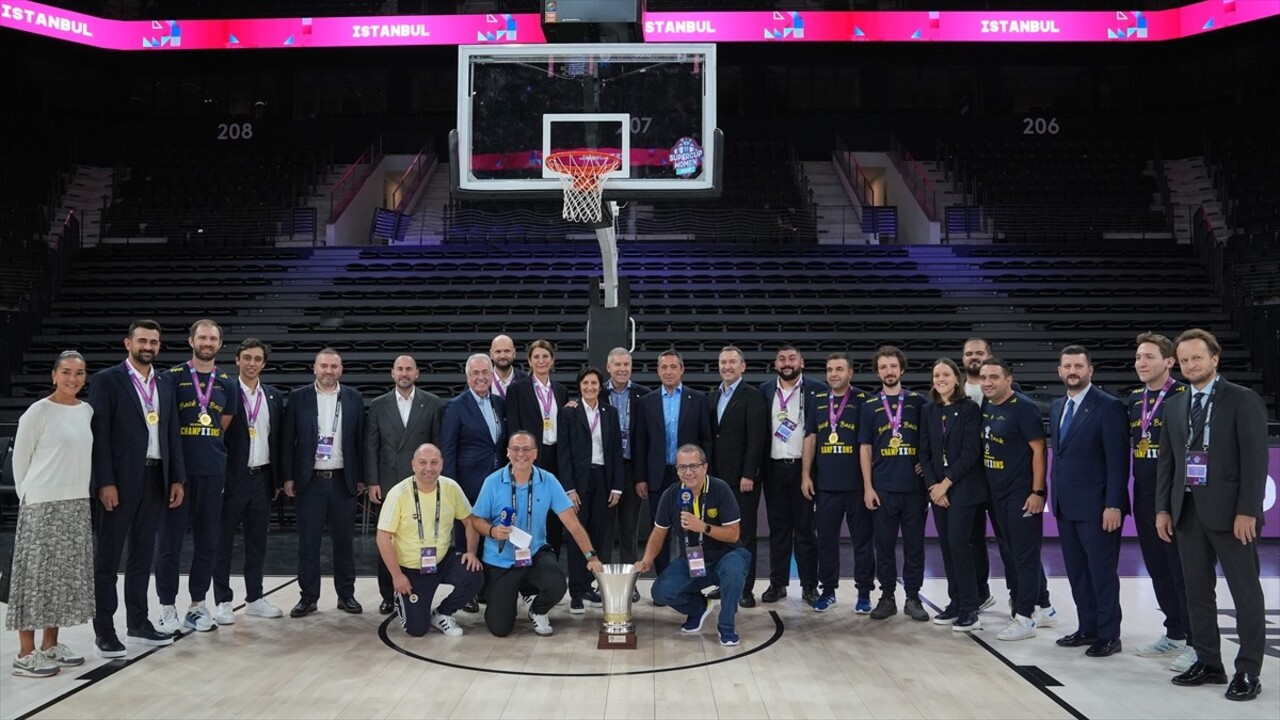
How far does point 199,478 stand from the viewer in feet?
20.2

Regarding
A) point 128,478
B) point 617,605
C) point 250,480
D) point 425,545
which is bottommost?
point 617,605

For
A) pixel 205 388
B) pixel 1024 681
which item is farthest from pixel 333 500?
pixel 1024 681

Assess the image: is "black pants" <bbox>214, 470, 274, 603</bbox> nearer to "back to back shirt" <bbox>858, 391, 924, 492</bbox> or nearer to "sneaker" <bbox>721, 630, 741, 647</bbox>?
"sneaker" <bbox>721, 630, 741, 647</bbox>

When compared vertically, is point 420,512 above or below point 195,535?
above

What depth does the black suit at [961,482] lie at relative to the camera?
6199 mm

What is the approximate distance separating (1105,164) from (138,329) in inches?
822

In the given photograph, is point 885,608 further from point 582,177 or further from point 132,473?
point 132,473

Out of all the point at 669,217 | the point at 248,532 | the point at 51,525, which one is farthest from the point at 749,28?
the point at 51,525

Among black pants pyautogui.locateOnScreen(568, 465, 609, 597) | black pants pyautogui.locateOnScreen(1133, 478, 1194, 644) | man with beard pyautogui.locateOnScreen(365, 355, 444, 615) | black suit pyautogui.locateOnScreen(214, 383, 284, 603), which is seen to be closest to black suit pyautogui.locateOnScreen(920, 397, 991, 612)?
black pants pyautogui.locateOnScreen(1133, 478, 1194, 644)

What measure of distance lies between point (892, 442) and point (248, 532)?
4.32m

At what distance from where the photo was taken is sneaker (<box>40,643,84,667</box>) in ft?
17.4

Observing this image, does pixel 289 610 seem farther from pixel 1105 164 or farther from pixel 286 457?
pixel 1105 164

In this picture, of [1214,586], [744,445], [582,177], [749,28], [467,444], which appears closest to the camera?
[1214,586]

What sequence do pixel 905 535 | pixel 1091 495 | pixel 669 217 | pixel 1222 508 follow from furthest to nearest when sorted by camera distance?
1. pixel 669 217
2. pixel 905 535
3. pixel 1091 495
4. pixel 1222 508
